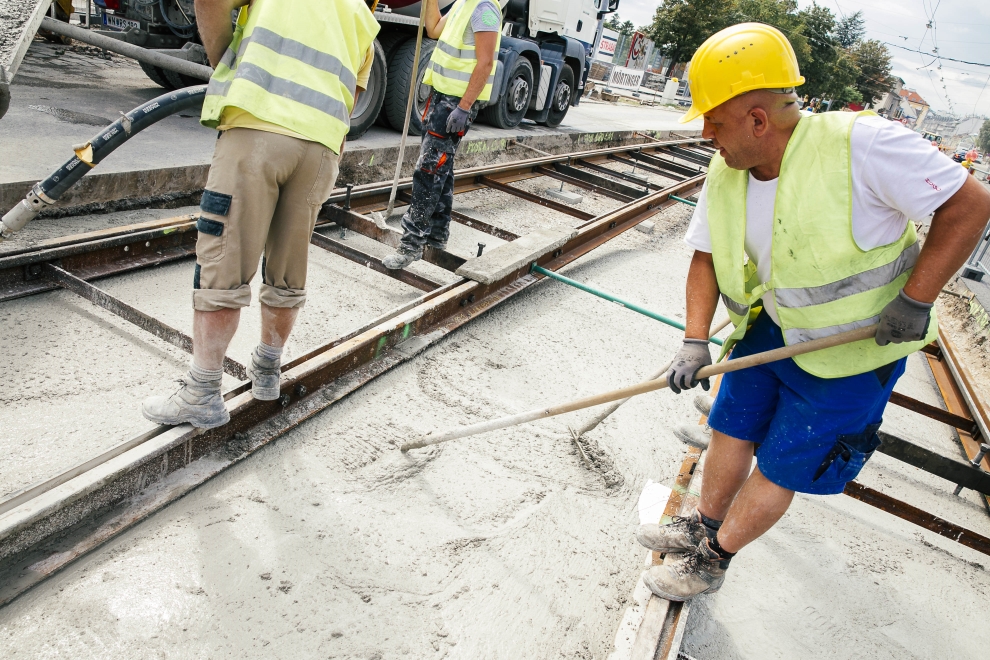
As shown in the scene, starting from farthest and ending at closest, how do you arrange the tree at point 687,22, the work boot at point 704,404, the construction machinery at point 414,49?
the tree at point 687,22 < the construction machinery at point 414,49 < the work boot at point 704,404

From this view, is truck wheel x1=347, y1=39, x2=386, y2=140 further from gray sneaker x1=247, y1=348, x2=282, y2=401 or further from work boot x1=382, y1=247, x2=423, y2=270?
gray sneaker x1=247, y1=348, x2=282, y2=401

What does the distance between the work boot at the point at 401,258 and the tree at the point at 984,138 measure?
7153 inches

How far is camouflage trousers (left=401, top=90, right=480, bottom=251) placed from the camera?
4.42m

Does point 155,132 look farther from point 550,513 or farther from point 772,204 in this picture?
point 772,204

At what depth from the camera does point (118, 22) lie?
21.4 ft

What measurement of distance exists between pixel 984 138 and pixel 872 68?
111054 mm

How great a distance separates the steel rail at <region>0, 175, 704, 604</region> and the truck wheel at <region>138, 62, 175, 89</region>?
5982mm

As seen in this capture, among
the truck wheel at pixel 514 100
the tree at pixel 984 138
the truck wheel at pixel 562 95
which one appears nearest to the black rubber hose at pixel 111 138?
the truck wheel at pixel 514 100

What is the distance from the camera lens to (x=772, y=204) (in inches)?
79.6

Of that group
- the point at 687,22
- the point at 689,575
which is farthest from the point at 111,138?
the point at 687,22

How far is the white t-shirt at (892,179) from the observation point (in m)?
1.72

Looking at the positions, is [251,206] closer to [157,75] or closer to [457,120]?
[457,120]

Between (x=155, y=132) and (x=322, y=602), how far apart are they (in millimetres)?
5270

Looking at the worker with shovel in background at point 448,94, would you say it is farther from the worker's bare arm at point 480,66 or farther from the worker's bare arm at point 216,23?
the worker's bare arm at point 216,23
